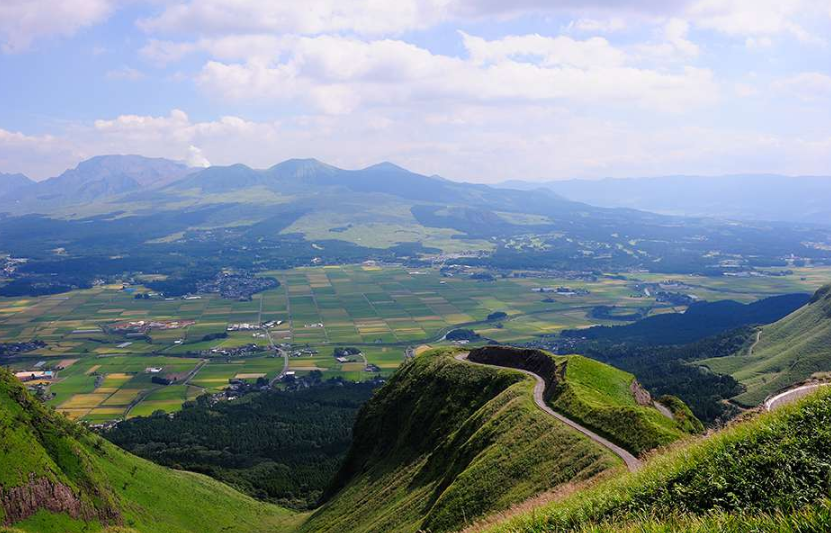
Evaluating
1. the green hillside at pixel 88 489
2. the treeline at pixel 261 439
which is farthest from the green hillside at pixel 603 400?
the treeline at pixel 261 439

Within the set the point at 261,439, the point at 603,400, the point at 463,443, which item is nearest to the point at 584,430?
the point at 603,400

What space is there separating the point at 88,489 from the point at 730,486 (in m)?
75.5

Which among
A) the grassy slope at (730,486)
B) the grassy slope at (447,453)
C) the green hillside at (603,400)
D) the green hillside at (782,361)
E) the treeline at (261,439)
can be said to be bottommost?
the treeline at (261,439)

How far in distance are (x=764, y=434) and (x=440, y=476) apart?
4512 centimetres

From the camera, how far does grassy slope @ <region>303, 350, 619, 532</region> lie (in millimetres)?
42938

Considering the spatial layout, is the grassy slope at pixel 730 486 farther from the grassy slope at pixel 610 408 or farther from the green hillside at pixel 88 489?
the green hillside at pixel 88 489

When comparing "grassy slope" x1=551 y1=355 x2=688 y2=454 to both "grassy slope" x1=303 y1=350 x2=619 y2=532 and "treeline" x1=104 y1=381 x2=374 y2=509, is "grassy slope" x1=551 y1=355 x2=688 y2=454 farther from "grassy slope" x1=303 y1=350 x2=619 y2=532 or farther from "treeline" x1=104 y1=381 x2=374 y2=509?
"treeline" x1=104 y1=381 x2=374 y2=509

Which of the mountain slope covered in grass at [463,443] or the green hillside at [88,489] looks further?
the green hillside at [88,489]

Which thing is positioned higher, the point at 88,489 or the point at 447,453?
the point at 447,453

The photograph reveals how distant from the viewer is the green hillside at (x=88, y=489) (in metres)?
62.3

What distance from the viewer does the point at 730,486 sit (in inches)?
693


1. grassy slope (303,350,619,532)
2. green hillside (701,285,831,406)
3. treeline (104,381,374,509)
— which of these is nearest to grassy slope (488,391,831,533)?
grassy slope (303,350,619,532)

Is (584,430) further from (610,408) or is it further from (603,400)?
(603,400)

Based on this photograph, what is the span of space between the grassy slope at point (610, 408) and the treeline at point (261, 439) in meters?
62.1
